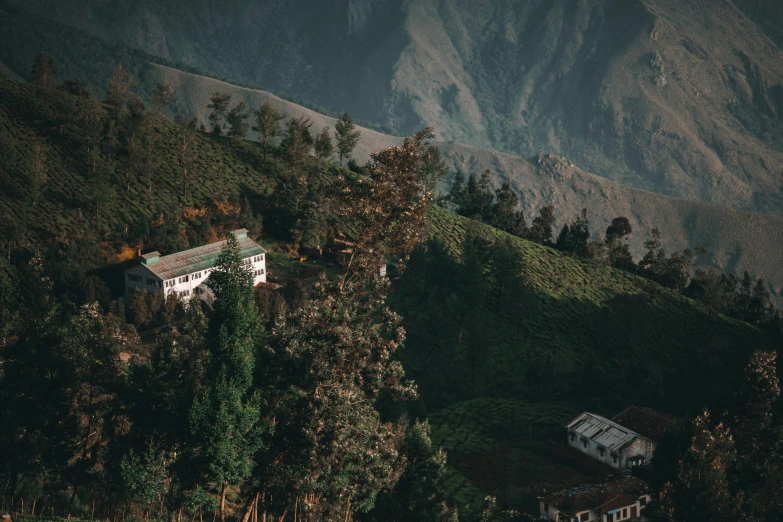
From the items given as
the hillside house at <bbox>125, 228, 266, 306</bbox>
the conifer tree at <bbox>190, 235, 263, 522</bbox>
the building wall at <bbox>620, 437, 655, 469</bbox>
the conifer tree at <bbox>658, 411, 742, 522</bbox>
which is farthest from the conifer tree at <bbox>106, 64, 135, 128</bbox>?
the conifer tree at <bbox>658, 411, 742, 522</bbox>

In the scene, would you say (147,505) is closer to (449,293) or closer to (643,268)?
(449,293)

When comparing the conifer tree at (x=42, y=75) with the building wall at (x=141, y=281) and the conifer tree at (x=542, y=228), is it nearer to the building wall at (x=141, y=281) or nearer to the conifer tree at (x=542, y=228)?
the building wall at (x=141, y=281)

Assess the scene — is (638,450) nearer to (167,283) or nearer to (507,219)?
(167,283)

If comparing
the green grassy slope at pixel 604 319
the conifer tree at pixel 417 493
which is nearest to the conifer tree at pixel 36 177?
the green grassy slope at pixel 604 319

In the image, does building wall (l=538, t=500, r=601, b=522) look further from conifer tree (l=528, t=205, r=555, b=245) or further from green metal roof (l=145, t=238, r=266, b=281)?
conifer tree (l=528, t=205, r=555, b=245)

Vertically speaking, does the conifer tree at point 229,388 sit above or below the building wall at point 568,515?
above

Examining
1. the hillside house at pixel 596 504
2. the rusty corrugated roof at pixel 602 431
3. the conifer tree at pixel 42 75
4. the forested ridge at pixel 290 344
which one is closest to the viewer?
the forested ridge at pixel 290 344

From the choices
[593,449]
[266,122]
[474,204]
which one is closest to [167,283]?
[266,122]
